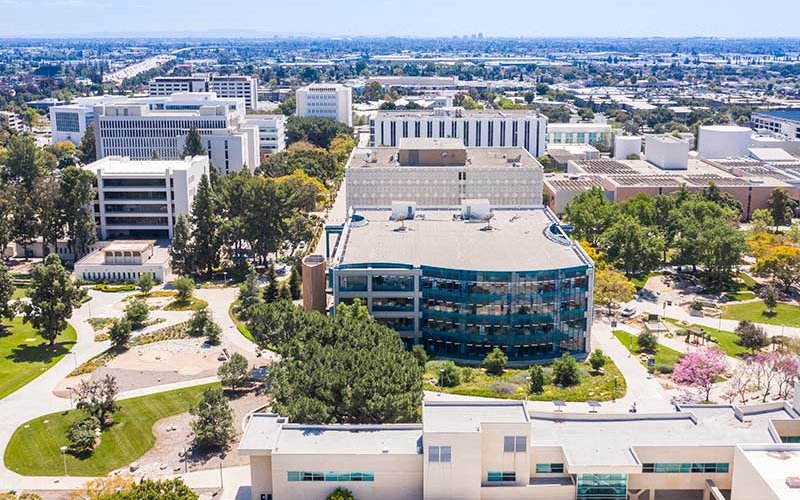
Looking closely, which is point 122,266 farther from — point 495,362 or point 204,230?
point 495,362

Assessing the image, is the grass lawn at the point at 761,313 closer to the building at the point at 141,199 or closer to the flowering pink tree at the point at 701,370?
the flowering pink tree at the point at 701,370

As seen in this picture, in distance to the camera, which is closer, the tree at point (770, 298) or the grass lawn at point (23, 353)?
the grass lawn at point (23, 353)

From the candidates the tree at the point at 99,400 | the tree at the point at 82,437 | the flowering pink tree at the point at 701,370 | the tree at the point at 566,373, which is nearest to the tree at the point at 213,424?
the tree at the point at 82,437

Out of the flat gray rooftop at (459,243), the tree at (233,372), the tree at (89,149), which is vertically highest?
the tree at (89,149)

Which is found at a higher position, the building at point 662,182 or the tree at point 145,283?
the building at point 662,182

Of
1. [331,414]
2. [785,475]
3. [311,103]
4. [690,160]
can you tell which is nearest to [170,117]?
[311,103]

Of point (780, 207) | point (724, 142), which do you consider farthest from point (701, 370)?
point (724, 142)

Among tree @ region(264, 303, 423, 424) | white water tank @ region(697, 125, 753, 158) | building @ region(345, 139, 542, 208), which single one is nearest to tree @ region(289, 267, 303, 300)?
building @ region(345, 139, 542, 208)

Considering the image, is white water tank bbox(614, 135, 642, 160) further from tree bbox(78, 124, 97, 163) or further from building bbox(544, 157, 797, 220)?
tree bbox(78, 124, 97, 163)
